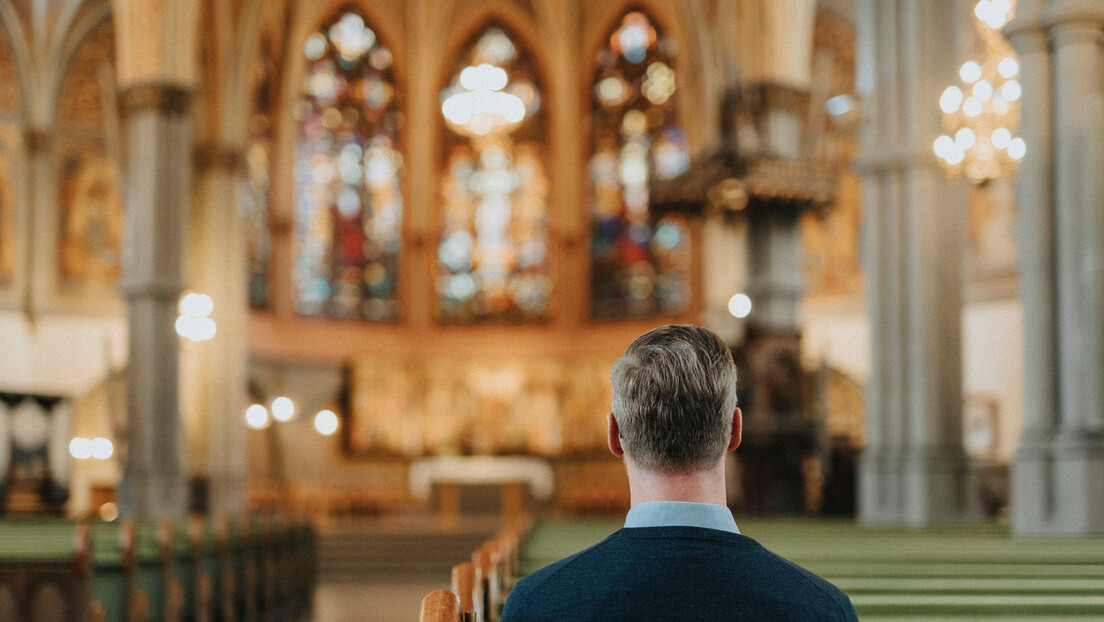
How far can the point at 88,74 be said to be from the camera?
841 inches

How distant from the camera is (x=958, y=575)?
158 inches

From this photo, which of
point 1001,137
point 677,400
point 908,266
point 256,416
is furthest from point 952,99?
point 256,416

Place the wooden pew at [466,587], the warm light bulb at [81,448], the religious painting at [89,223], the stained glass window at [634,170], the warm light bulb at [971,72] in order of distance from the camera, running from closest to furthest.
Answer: the wooden pew at [466,587] → the warm light bulb at [971,72] → the warm light bulb at [81,448] → the religious painting at [89,223] → the stained glass window at [634,170]

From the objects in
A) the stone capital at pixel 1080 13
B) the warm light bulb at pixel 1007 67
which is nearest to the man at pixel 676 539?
the stone capital at pixel 1080 13

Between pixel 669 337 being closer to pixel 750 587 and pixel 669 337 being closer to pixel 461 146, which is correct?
pixel 750 587

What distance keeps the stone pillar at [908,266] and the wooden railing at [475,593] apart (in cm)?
722

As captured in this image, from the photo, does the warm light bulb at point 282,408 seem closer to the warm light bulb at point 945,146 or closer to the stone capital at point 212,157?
the stone capital at point 212,157

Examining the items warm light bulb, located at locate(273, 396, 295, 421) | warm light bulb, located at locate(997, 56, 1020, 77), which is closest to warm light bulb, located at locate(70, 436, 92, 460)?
warm light bulb, located at locate(273, 396, 295, 421)

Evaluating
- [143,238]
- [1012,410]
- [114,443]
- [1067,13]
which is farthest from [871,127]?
[114,443]

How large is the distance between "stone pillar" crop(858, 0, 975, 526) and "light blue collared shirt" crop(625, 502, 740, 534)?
9415 millimetres

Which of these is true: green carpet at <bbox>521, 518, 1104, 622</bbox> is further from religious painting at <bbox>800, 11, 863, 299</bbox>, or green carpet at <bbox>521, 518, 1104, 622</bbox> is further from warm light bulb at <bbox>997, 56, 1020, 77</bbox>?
religious painting at <bbox>800, 11, 863, 299</bbox>

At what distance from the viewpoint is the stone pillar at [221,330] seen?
19.0 m

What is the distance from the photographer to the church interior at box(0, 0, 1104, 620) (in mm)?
10523

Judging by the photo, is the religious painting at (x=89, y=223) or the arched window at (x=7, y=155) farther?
the religious painting at (x=89, y=223)
